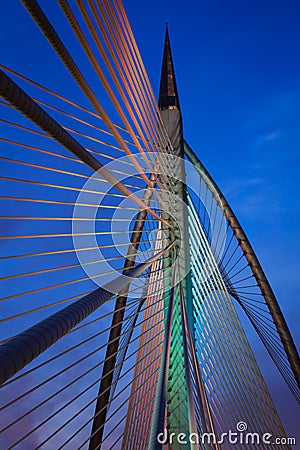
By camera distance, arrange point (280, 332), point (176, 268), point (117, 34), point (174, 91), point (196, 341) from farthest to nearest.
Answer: point (280, 332) → point (174, 91) → point (176, 268) → point (196, 341) → point (117, 34)

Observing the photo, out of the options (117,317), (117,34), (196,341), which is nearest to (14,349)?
(117,34)

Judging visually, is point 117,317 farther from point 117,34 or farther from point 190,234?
point 117,34

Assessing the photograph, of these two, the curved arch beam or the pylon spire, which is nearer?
the pylon spire

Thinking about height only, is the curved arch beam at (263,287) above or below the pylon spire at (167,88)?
below

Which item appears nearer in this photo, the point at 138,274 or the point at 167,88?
the point at 138,274

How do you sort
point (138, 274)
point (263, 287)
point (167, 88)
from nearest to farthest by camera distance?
point (138, 274)
point (167, 88)
point (263, 287)

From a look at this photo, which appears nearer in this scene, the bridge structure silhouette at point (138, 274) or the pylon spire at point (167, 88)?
the bridge structure silhouette at point (138, 274)

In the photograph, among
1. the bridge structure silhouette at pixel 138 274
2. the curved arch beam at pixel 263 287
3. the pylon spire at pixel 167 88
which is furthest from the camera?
the curved arch beam at pixel 263 287

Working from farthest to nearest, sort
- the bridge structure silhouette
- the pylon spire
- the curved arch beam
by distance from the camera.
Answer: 1. the curved arch beam
2. the pylon spire
3. the bridge structure silhouette

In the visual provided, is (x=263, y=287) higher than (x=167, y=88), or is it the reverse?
(x=167, y=88)

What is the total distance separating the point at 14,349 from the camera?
1846mm

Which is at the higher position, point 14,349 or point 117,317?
point 117,317

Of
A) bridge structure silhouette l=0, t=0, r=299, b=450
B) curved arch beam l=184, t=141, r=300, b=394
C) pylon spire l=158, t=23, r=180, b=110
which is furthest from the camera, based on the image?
curved arch beam l=184, t=141, r=300, b=394

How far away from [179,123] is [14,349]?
6.76 metres
